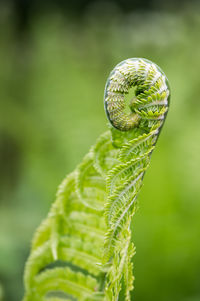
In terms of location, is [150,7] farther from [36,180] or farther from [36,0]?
[36,180]

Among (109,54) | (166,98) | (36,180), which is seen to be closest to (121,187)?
(166,98)

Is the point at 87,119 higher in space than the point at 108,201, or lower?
higher

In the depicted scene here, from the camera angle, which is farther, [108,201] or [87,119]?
[87,119]

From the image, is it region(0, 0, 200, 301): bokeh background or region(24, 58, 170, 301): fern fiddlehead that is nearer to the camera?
region(24, 58, 170, 301): fern fiddlehead

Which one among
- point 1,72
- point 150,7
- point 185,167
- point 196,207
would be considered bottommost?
point 196,207
